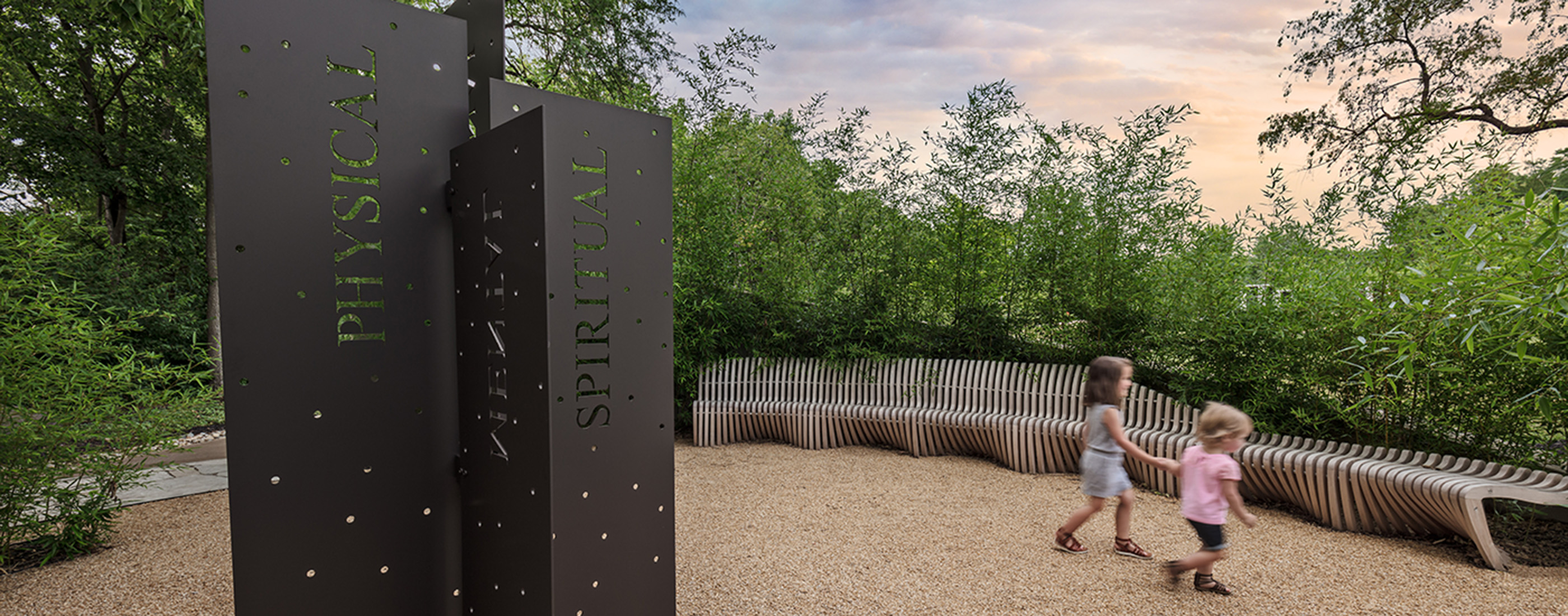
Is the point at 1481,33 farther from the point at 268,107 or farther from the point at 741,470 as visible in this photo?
the point at 268,107

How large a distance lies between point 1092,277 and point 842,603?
11.0 ft

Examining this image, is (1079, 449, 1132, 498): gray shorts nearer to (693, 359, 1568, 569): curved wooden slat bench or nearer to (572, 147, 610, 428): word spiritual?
(693, 359, 1568, 569): curved wooden slat bench

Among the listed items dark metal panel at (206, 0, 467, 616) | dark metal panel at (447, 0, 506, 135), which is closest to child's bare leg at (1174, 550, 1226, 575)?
dark metal panel at (206, 0, 467, 616)

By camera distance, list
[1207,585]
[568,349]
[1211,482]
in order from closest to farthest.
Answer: [568,349] → [1211,482] → [1207,585]

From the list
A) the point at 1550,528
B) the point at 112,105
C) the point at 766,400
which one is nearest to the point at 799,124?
the point at 766,400

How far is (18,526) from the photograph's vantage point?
3371mm

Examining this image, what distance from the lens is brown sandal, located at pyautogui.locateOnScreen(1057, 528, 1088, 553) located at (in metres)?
3.36

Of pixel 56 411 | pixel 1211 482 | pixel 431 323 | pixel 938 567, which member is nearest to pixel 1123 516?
pixel 1211 482

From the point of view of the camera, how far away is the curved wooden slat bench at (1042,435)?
3.21 m

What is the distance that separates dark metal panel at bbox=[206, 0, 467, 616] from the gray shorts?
112 inches

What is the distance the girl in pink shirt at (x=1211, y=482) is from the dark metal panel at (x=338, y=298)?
2.91 metres

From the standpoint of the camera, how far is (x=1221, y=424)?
9.05 ft

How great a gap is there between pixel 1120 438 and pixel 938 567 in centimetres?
107

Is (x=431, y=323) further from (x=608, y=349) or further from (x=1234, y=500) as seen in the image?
(x=1234, y=500)
